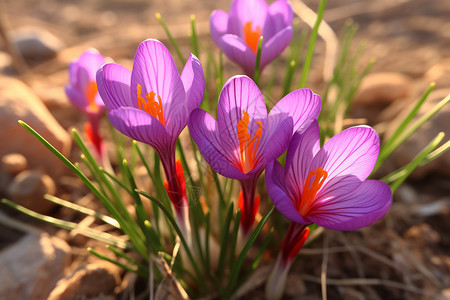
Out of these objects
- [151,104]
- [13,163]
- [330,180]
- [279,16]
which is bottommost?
[13,163]

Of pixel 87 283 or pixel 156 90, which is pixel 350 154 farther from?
pixel 87 283

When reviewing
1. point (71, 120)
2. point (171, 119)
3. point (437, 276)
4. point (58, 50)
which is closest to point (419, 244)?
point (437, 276)

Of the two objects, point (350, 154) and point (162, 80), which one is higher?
point (162, 80)

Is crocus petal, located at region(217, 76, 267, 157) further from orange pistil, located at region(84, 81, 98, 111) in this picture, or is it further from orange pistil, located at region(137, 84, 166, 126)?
orange pistil, located at region(84, 81, 98, 111)

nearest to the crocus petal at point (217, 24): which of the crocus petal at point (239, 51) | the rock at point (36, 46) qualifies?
the crocus petal at point (239, 51)

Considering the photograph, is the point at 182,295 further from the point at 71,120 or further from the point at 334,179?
the point at 71,120

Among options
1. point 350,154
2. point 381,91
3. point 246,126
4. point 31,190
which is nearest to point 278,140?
point 246,126

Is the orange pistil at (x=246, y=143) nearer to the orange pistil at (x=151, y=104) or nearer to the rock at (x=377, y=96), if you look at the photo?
the orange pistil at (x=151, y=104)
